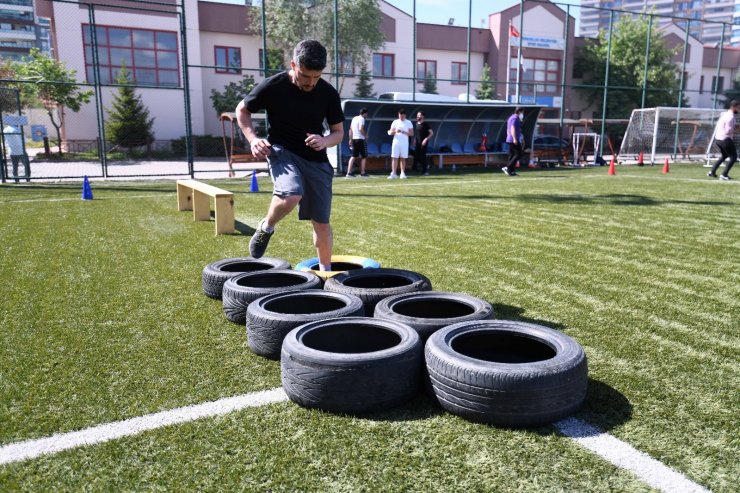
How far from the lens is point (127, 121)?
3067cm

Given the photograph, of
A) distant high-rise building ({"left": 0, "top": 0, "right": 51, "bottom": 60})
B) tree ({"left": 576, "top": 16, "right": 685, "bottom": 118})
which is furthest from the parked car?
distant high-rise building ({"left": 0, "top": 0, "right": 51, "bottom": 60})

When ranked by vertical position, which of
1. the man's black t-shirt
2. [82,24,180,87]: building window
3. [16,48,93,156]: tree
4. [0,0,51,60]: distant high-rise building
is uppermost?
[0,0,51,60]: distant high-rise building

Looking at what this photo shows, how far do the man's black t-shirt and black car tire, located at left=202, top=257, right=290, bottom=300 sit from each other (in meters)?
0.98

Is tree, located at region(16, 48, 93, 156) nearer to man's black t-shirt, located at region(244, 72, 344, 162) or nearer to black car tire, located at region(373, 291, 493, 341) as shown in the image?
man's black t-shirt, located at region(244, 72, 344, 162)

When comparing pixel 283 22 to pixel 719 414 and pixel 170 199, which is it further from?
pixel 719 414

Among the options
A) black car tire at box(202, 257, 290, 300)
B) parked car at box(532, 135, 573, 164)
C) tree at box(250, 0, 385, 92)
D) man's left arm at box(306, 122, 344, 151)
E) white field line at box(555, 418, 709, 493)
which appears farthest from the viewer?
tree at box(250, 0, 385, 92)

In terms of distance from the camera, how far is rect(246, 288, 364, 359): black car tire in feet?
10.7

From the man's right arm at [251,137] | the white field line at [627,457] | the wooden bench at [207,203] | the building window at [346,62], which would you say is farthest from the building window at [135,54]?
the white field line at [627,457]

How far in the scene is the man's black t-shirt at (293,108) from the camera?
4.16 metres

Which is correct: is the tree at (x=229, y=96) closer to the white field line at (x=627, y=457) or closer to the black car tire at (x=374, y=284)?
the black car tire at (x=374, y=284)

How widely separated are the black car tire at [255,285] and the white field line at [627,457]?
2008 millimetres

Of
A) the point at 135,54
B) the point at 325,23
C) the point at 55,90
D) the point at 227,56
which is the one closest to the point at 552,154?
the point at 325,23

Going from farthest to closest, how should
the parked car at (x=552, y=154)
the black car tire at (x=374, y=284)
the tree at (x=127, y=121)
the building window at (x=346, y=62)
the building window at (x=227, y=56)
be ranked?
1. the building window at (x=346, y=62)
2. the building window at (x=227, y=56)
3. the tree at (x=127, y=121)
4. the parked car at (x=552, y=154)
5. the black car tire at (x=374, y=284)

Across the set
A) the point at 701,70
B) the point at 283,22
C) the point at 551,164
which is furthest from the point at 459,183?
the point at 701,70
